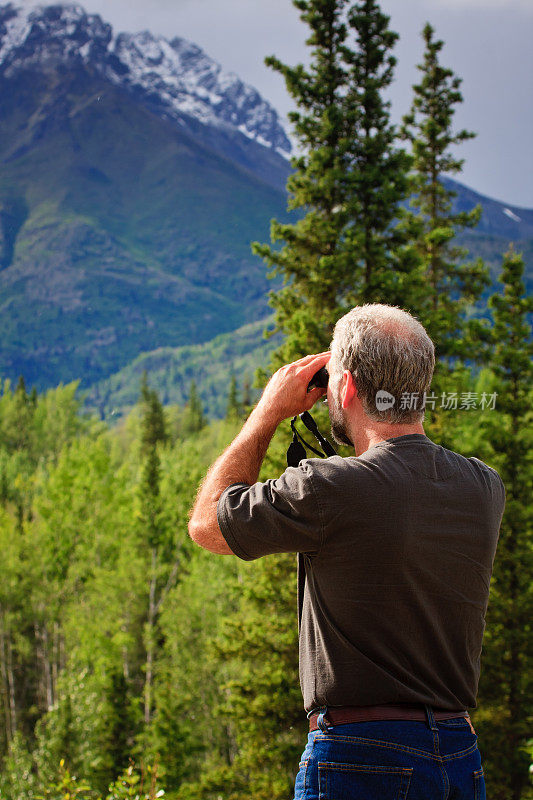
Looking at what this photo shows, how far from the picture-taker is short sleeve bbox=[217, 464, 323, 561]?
1986 millimetres

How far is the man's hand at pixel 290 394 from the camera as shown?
236 centimetres

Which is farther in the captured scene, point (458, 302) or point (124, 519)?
point (124, 519)

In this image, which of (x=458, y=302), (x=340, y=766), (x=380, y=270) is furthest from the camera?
(x=458, y=302)

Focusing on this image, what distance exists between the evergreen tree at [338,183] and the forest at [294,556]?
4 centimetres

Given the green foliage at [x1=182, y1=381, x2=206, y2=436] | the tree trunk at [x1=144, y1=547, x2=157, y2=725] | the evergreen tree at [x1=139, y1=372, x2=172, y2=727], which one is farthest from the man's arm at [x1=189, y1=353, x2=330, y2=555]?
the green foliage at [x1=182, y1=381, x2=206, y2=436]

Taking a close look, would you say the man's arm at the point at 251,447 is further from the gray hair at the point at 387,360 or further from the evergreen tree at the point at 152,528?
the evergreen tree at the point at 152,528

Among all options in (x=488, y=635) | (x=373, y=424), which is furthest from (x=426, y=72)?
(x=373, y=424)

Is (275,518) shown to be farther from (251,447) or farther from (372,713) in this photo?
(372,713)

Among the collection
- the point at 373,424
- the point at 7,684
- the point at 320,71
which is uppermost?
the point at 320,71

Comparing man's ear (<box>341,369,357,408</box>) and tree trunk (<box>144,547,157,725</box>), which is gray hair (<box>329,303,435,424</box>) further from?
tree trunk (<box>144,547,157,725</box>)

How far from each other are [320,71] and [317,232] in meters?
3.32

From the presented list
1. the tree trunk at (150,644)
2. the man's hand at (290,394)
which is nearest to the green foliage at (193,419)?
the tree trunk at (150,644)

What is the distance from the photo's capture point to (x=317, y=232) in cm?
1245

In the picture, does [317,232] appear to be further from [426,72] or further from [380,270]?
A: [426,72]
